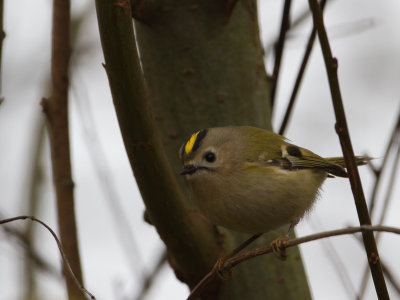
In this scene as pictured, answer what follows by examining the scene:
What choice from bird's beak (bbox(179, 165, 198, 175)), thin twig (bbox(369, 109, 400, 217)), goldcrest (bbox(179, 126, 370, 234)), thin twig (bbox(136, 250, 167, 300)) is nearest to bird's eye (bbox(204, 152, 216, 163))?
goldcrest (bbox(179, 126, 370, 234))

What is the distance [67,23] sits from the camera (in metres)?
1.62

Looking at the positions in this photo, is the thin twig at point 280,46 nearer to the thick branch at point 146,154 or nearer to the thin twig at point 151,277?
the thick branch at point 146,154

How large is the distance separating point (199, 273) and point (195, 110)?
20.5 inches

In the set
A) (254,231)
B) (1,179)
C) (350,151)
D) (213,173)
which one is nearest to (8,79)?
(1,179)

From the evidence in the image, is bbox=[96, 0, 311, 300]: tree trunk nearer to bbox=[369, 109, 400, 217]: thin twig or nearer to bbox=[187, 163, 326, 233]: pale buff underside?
bbox=[187, 163, 326, 233]: pale buff underside

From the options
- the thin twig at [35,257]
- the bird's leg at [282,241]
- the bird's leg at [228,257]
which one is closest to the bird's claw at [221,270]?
the bird's leg at [228,257]

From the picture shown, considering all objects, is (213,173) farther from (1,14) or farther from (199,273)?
(1,14)

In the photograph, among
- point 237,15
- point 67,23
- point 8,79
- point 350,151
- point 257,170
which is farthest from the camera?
point 8,79

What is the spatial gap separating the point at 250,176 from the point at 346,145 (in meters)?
0.84

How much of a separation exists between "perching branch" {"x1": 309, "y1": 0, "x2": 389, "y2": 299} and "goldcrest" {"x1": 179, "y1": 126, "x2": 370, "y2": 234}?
2.12 ft

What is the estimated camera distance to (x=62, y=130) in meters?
1.57

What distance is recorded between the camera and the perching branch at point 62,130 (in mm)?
1531

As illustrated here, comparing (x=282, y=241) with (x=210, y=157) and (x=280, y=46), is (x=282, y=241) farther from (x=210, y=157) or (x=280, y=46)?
(x=280, y=46)

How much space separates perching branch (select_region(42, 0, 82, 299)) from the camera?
1.53m
